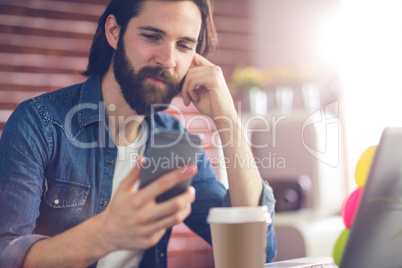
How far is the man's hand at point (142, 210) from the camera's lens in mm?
593

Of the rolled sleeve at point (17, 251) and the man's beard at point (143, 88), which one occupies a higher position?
the man's beard at point (143, 88)

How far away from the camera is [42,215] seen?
3.76 feet

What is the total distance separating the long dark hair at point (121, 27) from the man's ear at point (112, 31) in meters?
0.02

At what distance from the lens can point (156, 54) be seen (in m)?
1.33

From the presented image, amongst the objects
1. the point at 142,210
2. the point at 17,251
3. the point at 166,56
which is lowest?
the point at 17,251

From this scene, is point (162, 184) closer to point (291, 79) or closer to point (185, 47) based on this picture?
→ point (185, 47)

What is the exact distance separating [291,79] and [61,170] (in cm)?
156

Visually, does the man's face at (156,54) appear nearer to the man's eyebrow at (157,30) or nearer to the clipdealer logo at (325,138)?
the man's eyebrow at (157,30)

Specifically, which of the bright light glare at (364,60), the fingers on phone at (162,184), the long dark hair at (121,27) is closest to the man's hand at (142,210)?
the fingers on phone at (162,184)

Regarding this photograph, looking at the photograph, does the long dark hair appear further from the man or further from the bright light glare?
the bright light glare

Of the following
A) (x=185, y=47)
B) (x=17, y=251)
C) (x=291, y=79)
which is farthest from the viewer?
(x=291, y=79)

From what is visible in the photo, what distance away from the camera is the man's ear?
4.83 feet

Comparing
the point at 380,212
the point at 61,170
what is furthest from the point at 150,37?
the point at 380,212

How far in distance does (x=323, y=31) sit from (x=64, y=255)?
7.79 feet
